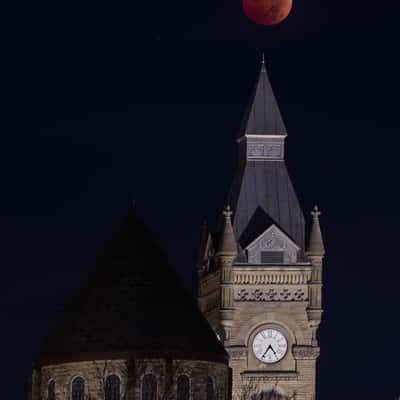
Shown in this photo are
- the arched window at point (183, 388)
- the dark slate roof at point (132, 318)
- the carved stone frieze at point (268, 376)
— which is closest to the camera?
the arched window at point (183, 388)

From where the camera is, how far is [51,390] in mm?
166500

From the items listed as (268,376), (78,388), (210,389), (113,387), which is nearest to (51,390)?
(78,388)

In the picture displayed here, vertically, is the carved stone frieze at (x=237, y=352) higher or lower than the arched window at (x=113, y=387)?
higher

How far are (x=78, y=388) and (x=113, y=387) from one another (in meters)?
1.44

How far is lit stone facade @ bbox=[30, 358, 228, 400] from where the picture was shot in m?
165

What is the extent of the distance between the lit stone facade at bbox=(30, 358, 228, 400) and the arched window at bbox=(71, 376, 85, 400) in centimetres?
12

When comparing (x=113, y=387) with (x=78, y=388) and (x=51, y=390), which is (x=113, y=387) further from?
(x=51, y=390)

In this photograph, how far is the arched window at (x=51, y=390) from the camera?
166 meters

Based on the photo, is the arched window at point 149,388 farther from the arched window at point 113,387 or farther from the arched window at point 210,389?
the arched window at point 210,389

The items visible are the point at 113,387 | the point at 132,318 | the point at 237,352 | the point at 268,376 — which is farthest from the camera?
the point at 268,376

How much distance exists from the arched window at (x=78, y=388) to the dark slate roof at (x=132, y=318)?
31.8 inches

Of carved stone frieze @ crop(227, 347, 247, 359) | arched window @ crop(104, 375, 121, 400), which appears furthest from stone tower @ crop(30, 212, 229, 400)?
carved stone frieze @ crop(227, 347, 247, 359)

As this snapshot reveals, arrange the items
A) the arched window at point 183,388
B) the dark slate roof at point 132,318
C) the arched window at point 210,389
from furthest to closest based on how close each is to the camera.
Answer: the arched window at point 210,389 → the dark slate roof at point 132,318 → the arched window at point 183,388

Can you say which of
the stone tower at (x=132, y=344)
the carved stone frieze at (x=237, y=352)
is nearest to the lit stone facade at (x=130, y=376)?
the stone tower at (x=132, y=344)
